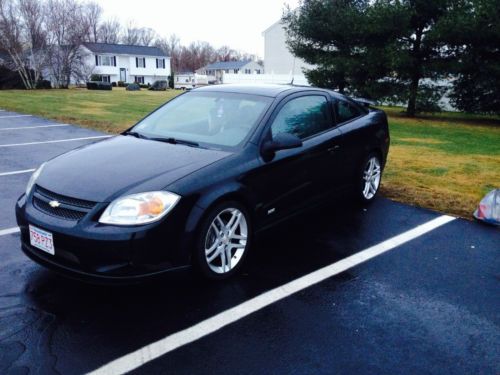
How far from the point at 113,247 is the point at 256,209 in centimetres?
133

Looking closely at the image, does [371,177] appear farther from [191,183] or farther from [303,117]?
[191,183]

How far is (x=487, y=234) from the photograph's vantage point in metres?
4.91

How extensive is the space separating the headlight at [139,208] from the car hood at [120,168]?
58 mm

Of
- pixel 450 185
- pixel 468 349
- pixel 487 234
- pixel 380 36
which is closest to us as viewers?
pixel 468 349

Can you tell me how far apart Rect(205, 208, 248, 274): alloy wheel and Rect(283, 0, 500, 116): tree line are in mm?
15365

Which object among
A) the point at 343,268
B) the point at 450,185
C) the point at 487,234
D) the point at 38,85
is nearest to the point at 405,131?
the point at 450,185

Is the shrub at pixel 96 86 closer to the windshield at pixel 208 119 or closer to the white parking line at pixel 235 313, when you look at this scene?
the windshield at pixel 208 119

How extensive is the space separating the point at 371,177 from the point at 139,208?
3.63 meters

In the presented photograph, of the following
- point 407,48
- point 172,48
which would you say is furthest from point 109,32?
point 407,48

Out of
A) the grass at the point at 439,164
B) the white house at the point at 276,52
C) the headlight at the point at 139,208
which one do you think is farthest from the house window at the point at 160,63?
the headlight at the point at 139,208

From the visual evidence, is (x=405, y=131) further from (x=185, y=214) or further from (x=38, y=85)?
(x=38, y=85)

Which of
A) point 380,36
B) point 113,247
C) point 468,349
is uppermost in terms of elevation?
point 380,36

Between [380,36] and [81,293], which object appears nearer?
[81,293]

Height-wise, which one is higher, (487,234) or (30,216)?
(30,216)
